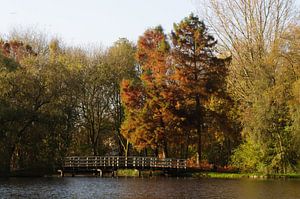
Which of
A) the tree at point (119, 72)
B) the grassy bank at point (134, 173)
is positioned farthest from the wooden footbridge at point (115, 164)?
the tree at point (119, 72)

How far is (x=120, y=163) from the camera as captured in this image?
46781 mm

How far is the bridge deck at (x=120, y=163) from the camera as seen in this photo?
44.5 meters

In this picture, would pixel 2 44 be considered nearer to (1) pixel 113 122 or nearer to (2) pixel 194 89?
(1) pixel 113 122

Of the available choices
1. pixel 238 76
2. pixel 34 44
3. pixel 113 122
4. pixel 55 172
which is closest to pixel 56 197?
pixel 55 172

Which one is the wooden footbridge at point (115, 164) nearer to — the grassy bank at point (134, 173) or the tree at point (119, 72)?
the grassy bank at point (134, 173)

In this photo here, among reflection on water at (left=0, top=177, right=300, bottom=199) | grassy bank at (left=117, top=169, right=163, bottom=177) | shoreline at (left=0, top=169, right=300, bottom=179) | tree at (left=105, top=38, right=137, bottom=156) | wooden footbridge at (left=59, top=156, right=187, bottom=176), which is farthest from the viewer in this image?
tree at (left=105, top=38, right=137, bottom=156)

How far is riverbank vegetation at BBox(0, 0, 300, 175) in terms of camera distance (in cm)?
4134

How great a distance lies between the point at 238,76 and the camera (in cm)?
4888

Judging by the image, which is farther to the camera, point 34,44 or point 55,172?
point 34,44

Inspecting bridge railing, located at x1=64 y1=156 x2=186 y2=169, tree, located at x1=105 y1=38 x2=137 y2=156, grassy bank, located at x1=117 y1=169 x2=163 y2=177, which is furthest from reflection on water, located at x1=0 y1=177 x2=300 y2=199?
tree, located at x1=105 y1=38 x2=137 y2=156

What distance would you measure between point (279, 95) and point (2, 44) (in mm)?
28636

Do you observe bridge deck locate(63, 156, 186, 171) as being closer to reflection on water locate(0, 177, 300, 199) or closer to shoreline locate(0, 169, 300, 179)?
shoreline locate(0, 169, 300, 179)

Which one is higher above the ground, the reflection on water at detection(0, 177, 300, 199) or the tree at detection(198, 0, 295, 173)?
the tree at detection(198, 0, 295, 173)

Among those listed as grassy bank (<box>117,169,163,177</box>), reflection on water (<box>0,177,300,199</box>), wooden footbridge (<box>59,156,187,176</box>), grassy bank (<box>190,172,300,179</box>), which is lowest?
reflection on water (<box>0,177,300,199</box>)
